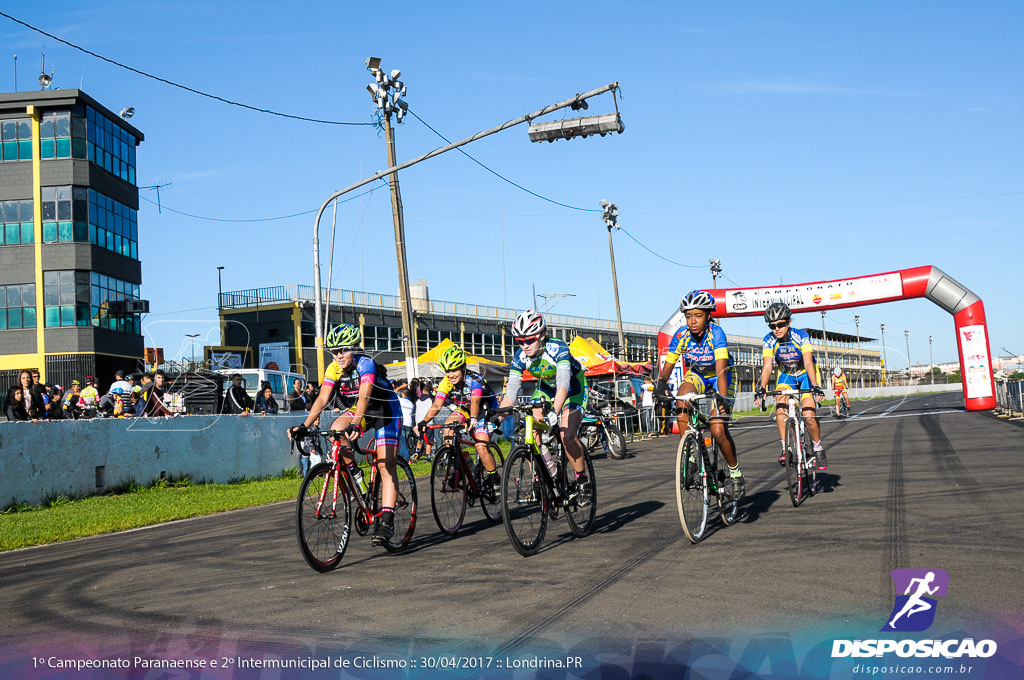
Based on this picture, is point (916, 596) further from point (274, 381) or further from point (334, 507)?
point (274, 381)

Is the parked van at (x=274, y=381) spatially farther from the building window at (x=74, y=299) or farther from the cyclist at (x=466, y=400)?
the building window at (x=74, y=299)

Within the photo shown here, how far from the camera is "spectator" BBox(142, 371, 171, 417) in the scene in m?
17.9

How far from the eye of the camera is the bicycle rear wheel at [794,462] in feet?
31.0

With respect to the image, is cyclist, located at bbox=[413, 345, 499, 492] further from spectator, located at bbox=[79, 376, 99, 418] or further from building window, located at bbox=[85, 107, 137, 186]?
building window, located at bbox=[85, 107, 137, 186]

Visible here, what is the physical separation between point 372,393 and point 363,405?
209mm

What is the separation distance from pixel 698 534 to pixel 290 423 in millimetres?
12646

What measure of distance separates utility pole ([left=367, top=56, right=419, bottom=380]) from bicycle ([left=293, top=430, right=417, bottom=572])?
13249 mm

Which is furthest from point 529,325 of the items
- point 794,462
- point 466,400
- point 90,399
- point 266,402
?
point 90,399

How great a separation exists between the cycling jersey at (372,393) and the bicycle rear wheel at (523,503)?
1.16m

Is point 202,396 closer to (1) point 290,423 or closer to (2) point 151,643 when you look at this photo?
(1) point 290,423

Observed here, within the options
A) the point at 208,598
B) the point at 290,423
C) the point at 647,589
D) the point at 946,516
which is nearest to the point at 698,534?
the point at 647,589

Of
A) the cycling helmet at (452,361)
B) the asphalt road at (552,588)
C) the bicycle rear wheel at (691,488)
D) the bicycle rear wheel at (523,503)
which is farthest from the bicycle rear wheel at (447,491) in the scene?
the bicycle rear wheel at (691,488)

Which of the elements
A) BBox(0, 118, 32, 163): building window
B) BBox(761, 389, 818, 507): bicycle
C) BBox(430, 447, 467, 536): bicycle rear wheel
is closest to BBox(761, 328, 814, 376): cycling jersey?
BBox(761, 389, 818, 507): bicycle

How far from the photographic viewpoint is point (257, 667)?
178 inches
